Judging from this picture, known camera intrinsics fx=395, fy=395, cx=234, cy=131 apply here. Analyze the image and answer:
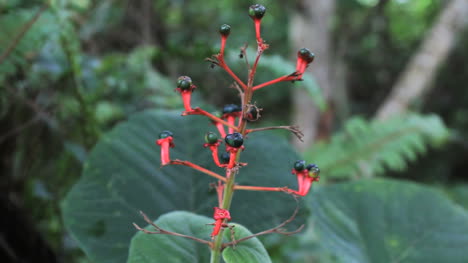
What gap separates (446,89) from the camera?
5.69 meters

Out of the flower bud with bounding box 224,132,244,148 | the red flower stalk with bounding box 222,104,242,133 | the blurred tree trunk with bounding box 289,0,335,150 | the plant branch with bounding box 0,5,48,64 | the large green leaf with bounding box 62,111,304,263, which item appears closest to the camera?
the flower bud with bounding box 224,132,244,148

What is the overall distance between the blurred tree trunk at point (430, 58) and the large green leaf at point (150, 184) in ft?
7.61

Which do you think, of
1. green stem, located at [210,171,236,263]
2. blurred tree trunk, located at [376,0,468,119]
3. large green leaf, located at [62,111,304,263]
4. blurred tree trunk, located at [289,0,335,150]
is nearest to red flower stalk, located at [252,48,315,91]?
green stem, located at [210,171,236,263]

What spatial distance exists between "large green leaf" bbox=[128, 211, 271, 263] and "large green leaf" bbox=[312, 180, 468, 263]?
0.33 m

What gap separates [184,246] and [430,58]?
9.26ft

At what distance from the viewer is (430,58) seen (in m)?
2.86

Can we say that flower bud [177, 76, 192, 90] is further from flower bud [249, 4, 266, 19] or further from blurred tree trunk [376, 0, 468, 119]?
blurred tree trunk [376, 0, 468, 119]

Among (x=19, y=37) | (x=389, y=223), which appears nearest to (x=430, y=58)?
(x=389, y=223)

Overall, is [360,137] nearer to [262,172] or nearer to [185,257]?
[262,172]

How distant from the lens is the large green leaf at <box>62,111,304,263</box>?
727 mm

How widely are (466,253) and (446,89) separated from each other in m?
5.59

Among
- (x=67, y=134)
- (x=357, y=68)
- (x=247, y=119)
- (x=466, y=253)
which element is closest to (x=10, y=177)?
(x=67, y=134)

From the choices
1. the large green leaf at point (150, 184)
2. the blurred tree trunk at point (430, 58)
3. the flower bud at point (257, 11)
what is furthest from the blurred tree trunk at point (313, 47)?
the flower bud at point (257, 11)

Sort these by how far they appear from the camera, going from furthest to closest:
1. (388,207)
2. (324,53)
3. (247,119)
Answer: (324,53) → (388,207) → (247,119)
